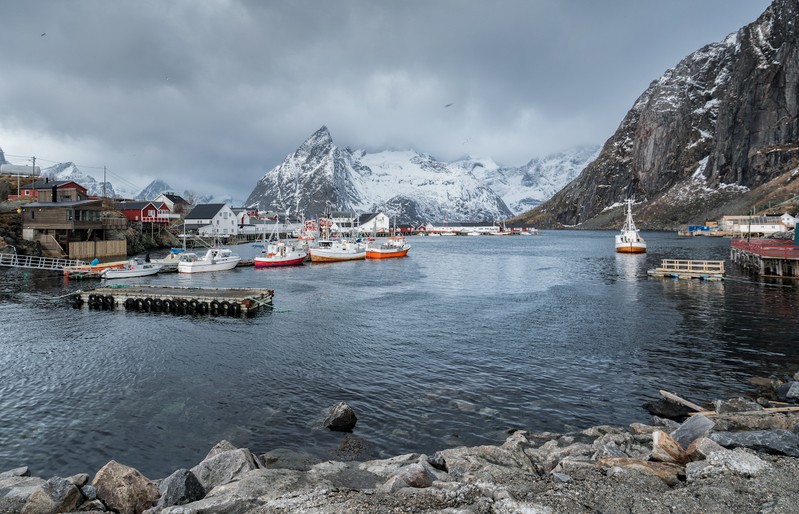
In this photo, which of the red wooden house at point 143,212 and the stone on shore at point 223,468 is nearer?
the stone on shore at point 223,468

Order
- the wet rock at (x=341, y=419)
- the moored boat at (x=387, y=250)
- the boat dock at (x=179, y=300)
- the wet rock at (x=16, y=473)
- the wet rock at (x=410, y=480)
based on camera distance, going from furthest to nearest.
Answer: the moored boat at (x=387, y=250) < the boat dock at (x=179, y=300) < the wet rock at (x=341, y=419) < the wet rock at (x=16, y=473) < the wet rock at (x=410, y=480)

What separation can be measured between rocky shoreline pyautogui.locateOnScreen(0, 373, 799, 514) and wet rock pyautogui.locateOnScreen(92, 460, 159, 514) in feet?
0.08

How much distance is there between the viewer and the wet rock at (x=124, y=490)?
425 inches

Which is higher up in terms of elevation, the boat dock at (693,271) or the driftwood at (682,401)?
the boat dock at (693,271)

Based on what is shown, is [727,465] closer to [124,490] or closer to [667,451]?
[667,451]

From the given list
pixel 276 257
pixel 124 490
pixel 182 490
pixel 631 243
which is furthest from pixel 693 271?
pixel 124 490

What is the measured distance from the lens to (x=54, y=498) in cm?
1044

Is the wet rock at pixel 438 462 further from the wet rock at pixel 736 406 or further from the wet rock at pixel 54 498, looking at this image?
the wet rock at pixel 736 406

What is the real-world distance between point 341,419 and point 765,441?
12813mm

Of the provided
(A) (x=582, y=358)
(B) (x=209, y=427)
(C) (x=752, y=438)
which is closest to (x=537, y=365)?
(A) (x=582, y=358)

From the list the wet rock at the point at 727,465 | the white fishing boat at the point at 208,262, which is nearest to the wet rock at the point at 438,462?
the wet rock at the point at 727,465

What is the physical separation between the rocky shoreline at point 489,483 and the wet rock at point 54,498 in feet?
0.07

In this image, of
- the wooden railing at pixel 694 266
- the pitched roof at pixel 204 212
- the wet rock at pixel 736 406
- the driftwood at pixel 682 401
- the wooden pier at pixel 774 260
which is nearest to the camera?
the wet rock at pixel 736 406

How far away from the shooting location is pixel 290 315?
3925 centimetres
